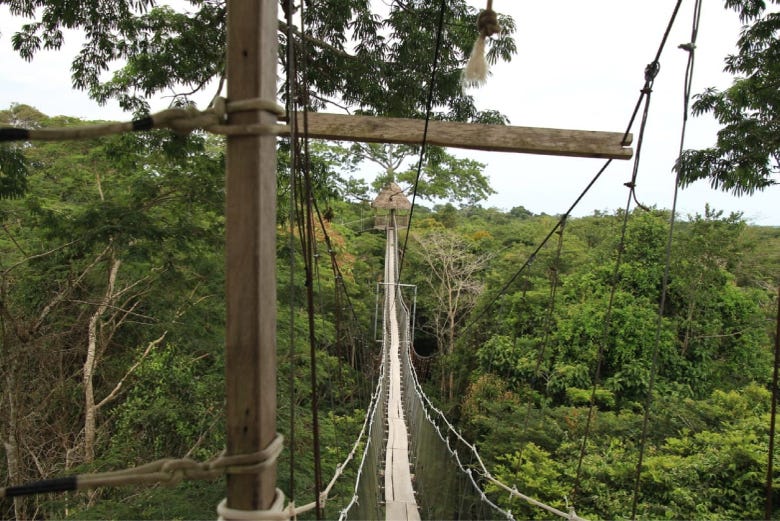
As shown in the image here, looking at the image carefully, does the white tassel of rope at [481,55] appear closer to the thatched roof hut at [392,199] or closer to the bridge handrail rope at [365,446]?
the bridge handrail rope at [365,446]

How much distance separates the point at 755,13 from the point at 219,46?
2.95m

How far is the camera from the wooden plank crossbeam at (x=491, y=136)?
1.45 meters

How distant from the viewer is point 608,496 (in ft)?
11.0

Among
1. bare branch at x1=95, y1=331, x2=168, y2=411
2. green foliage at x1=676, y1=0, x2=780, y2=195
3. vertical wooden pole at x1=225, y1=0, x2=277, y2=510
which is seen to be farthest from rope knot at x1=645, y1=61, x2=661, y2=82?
bare branch at x1=95, y1=331, x2=168, y2=411

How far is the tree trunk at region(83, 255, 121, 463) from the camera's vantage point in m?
3.77

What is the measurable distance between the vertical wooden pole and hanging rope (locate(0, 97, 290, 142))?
0.04 feet

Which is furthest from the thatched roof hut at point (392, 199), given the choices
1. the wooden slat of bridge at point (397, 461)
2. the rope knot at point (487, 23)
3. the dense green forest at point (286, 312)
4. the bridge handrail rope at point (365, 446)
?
the rope knot at point (487, 23)

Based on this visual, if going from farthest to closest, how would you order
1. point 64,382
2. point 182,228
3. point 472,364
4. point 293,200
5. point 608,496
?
point 472,364 → point 64,382 → point 608,496 → point 182,228 → point 293,200

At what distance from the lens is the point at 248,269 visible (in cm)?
71

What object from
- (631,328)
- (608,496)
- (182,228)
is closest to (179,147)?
(182,228)

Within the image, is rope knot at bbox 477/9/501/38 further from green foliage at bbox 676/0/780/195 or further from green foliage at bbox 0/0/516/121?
green foliage at bbox 676/0/780/195

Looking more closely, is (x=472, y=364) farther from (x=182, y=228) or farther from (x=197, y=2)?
(x=197, y=2)

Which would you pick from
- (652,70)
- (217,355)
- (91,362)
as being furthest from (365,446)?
(652,70)

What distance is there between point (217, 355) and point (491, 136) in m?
2.71
